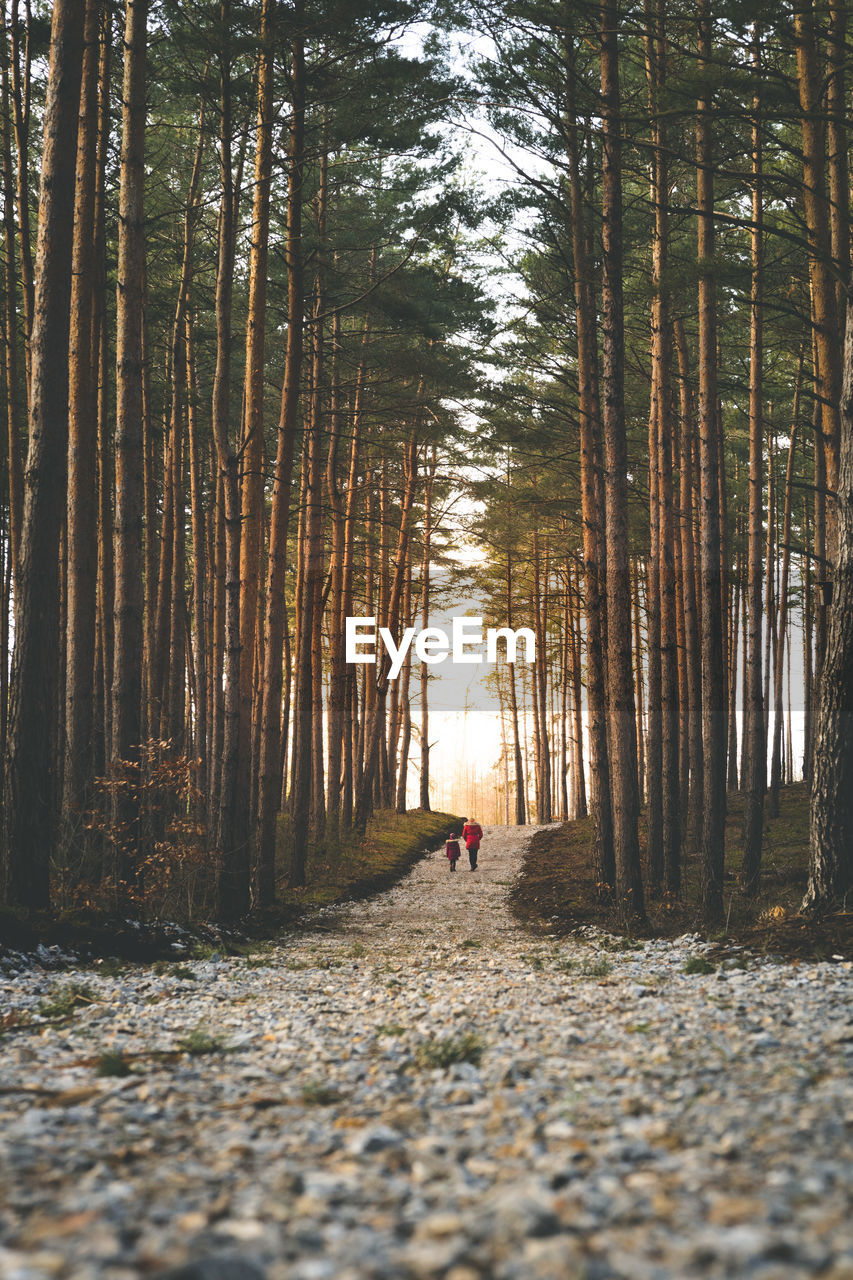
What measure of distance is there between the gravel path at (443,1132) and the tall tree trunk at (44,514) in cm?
162

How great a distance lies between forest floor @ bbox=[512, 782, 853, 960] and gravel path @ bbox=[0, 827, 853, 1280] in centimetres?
86

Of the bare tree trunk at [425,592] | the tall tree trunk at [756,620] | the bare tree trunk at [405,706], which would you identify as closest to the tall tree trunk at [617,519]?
the tall tree trunk at [756,620]

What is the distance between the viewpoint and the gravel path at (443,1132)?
2.63 metres

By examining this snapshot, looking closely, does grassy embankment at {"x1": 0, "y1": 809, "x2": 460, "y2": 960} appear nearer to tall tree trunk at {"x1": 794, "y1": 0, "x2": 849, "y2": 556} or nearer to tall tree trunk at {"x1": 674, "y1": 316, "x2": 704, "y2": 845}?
tall tree trunk at {"x1": 674, "y1": 316, "x2": 704, "y2": 845}

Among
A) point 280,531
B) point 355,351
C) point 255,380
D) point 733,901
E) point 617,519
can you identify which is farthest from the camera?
point 355,351

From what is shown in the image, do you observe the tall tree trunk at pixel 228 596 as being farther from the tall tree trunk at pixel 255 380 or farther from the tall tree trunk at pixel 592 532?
the tall tree trunk at pixel 592 532

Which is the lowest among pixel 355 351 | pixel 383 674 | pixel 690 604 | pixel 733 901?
pixel 733 901

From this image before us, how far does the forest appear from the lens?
29.5ft

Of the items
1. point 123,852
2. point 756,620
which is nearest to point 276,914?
point 123,852

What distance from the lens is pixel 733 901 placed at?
1228 cm

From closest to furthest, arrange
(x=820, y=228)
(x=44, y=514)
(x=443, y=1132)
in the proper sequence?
(x=443, y=1132) → (x=44, y=514) → (x=820, y=228)

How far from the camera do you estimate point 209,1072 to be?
4.91 m

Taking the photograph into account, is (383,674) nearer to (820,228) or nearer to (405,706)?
(405,706)

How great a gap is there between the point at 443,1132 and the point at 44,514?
7.20 metres
